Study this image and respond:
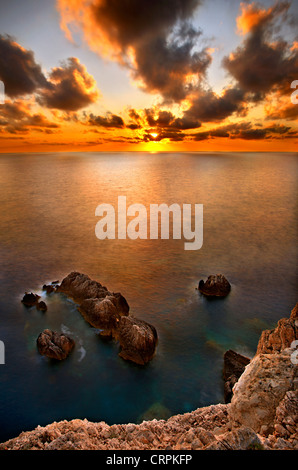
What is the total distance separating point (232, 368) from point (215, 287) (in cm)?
1282

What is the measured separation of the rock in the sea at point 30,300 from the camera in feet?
105

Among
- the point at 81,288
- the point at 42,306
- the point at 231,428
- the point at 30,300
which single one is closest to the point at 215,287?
the point at 81,288

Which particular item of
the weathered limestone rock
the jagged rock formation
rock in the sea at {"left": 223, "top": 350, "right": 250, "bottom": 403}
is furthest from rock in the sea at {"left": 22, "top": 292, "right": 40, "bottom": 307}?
the weathered limestone rock

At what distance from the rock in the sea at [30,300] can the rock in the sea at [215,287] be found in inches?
830

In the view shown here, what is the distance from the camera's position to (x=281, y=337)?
14227 millimetres

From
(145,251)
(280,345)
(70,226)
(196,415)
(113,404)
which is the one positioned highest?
(70,226)

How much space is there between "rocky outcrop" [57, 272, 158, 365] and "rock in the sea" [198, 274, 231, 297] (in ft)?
36.2

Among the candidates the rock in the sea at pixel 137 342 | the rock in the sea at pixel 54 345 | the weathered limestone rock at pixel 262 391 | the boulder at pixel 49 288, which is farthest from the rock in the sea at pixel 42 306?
the weathered limestone rock at pixel 262 391

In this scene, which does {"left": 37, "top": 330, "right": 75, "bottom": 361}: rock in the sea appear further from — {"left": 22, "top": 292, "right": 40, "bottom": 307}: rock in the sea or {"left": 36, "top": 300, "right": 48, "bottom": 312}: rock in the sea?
{"left": 22, "top": 292, "right": 40, "bottom": 307}: rock in the sea

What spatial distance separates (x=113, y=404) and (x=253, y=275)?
27.7 metres
